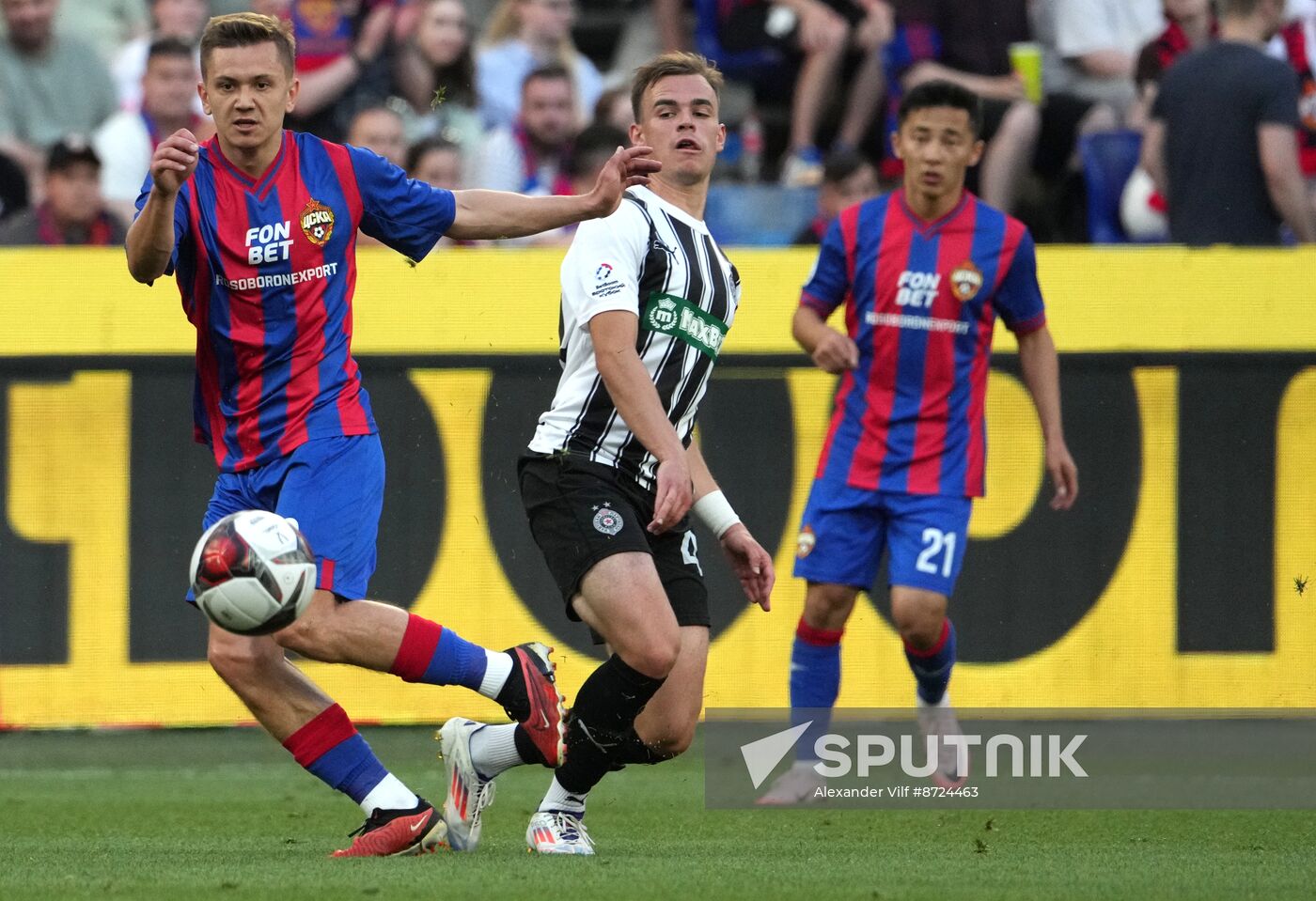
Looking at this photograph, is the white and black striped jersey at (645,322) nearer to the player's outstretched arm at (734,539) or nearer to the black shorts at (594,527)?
the black shorts at (594,527)

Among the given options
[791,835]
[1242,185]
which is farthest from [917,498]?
[1242,185]

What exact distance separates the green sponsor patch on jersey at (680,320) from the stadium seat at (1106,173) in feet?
16.7

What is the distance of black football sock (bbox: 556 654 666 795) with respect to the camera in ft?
17.1

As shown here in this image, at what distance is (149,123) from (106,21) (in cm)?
128

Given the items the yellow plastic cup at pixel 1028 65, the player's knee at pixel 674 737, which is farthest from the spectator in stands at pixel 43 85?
the player's knee at pixel 674 737

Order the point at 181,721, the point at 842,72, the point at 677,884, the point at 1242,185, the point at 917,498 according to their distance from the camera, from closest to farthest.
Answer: the point at 677,884
the point at 917,498
the point at 181,721
the point at 1242,185
the point at 842,72

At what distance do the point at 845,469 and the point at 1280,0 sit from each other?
3770mm

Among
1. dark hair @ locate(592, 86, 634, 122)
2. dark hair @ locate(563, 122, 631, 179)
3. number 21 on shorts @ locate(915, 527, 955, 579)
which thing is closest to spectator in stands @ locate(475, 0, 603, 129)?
dark hair @ locate(592, 86, 634, 122)

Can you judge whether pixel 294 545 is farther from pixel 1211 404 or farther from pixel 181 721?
pixel 1211 404

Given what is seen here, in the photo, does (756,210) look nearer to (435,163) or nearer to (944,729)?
(435,163)

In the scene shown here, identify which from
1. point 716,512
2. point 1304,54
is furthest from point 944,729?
point 1304,54

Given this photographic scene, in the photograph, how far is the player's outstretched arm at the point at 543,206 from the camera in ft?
16.8

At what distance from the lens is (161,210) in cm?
478

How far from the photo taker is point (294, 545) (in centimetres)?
492
